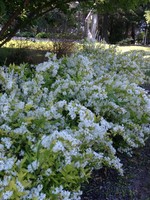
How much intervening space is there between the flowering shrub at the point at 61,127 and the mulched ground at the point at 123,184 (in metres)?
0.20

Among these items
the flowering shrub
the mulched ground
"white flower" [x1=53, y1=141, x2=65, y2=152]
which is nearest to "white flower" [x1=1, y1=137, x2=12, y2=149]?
the flowering shrub

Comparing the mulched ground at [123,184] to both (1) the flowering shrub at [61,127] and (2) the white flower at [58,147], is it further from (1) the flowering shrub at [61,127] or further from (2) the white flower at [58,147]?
(2) the white flower at [58,147]

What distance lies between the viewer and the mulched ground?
2529mm

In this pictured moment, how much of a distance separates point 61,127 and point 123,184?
2.46 ft

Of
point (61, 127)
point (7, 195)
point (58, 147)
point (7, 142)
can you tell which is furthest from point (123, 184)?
point (7, 195)

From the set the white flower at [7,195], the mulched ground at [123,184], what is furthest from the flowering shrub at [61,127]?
the mulched ground at [123,184]

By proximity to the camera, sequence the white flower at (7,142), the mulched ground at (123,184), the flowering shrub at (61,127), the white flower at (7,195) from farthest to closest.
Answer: the mulched ground at (123,184) → the white flower at (7,142) → the flowering shrub at (61,127) → the white flower at (7,195)

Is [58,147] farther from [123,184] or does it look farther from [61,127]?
[123,184]

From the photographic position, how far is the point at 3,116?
7.23ft

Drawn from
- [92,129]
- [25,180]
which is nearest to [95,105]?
[92,129]

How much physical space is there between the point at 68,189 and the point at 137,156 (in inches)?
53.1

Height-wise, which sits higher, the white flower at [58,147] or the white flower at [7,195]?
the white flower at [58,147]

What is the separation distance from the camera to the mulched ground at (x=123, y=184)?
2.53 metres

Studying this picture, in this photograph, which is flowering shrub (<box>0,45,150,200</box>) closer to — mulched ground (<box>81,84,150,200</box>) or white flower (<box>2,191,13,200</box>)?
white flower (<box>2,191,13,200</box>)
